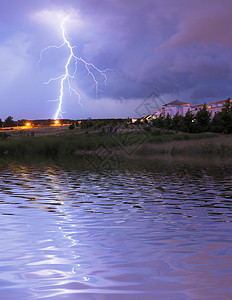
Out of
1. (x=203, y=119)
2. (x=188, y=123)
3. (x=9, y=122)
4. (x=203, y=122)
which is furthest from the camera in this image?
(x=9, y=122)

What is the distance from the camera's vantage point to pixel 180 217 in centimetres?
870

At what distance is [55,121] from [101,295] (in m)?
166

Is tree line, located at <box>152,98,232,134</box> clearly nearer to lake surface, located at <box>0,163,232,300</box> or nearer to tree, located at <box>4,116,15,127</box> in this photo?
lake surface, located at <box>0,163,232,300</box>

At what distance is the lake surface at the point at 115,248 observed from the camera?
424 cm

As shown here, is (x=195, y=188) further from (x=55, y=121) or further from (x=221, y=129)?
(x=55, y=121)

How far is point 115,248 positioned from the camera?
594 centimetres

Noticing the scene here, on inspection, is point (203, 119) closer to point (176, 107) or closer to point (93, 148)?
point (93, 148)

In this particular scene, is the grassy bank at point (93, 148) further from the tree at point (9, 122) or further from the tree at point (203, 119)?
the tree at point (9, 122)

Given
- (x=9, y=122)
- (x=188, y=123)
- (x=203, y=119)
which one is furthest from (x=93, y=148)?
(x=9, y=122)

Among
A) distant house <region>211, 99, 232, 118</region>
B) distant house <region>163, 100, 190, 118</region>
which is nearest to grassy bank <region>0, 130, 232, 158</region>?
distant house <region>211, 99, 232, 118</region>

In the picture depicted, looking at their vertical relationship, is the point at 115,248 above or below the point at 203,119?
below

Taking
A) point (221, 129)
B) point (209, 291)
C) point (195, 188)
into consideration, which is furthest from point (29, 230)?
point (221, 129)

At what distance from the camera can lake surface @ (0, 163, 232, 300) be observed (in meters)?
4.24

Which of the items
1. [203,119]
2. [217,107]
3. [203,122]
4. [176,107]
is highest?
[176,107]
